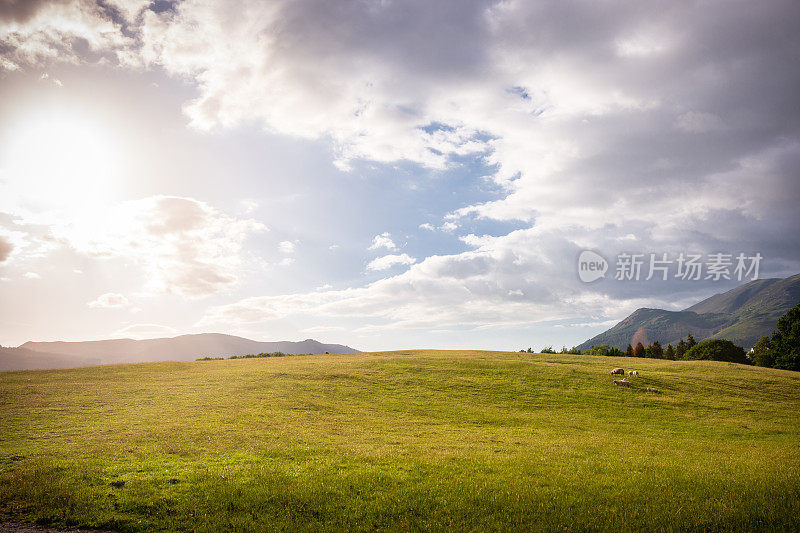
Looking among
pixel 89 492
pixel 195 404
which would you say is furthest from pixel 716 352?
pixel 89 492

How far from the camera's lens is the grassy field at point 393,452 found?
1574 centimetres

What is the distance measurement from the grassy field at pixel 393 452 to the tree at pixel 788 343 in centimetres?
5359

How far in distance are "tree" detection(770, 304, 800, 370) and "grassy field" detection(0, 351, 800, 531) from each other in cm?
5359

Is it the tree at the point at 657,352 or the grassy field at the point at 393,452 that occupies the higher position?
the grassy field at the point at 393,452

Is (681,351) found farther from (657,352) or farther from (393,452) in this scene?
(393,452)

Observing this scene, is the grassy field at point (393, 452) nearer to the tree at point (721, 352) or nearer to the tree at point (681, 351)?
the tree at point (721, 352)

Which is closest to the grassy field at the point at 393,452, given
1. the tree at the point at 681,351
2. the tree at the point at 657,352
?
the tree at the point at 657,352

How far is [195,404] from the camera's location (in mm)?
39688

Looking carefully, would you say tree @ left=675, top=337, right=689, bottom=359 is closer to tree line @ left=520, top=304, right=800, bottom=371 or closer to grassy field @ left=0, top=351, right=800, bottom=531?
tree line @ left=520, top=304, right=800, bottom=371

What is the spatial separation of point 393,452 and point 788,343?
11724 centimetres

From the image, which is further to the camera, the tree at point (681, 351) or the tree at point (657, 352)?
the tree at point (657, 352)

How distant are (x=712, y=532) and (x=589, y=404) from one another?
113ft

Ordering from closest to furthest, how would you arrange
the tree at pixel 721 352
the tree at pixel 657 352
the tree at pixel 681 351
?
the tree at pixel 721 352 < the tree at pixel 681 351 < the tree at pixel 657 352

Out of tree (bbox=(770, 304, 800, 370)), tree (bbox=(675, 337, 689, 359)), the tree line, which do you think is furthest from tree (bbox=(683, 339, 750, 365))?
tree (bbox=(770, 304, 800, 370))
